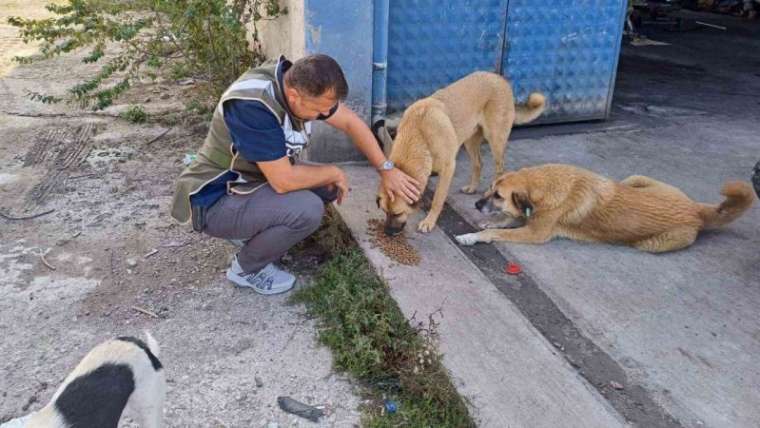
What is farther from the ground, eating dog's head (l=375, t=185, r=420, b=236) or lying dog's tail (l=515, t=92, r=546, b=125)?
lying dog's tail (l=515, t=92, r=546, b=125)

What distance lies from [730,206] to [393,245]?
2.00 m

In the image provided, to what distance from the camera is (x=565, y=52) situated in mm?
5312

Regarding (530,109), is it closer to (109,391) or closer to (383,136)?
(383,136)

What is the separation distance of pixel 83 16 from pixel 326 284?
3298 mm

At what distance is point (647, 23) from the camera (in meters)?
11.5

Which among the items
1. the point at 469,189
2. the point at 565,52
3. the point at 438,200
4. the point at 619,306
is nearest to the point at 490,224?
the point at 438,200

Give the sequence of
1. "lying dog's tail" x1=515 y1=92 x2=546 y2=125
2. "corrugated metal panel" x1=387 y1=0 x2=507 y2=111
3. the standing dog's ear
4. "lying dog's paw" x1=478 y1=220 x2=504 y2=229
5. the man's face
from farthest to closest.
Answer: "corrugated metal panel" x1=387 y1=0 x2=507 y2=111
"lying dog's tail" x1=515 y1=92 x2=546 y2=125
the standing dog's ear
"lying dog's paw" x1=478 y1=220 x2=504 y2=229
the man's face

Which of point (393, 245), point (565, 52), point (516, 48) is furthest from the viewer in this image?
point (565, 52)

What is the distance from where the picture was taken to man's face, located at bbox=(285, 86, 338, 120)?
2604mm

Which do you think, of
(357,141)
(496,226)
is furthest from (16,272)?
(496,226)

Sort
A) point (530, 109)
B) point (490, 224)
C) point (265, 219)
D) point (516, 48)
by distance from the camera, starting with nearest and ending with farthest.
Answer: point (265, 219), point (490, 224), point (530, 109), point (516, 48)

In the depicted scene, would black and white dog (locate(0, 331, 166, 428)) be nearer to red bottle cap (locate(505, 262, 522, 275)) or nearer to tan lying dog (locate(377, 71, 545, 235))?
tan lying dog (locate(377, 71, 545, 235))


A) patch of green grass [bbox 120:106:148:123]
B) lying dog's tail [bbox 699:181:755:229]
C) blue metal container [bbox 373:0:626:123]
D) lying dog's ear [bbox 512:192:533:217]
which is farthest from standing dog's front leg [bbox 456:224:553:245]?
patch of green grass [bbox 120:106:148:123]

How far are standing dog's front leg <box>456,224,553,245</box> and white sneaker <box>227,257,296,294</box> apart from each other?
3.79ft
